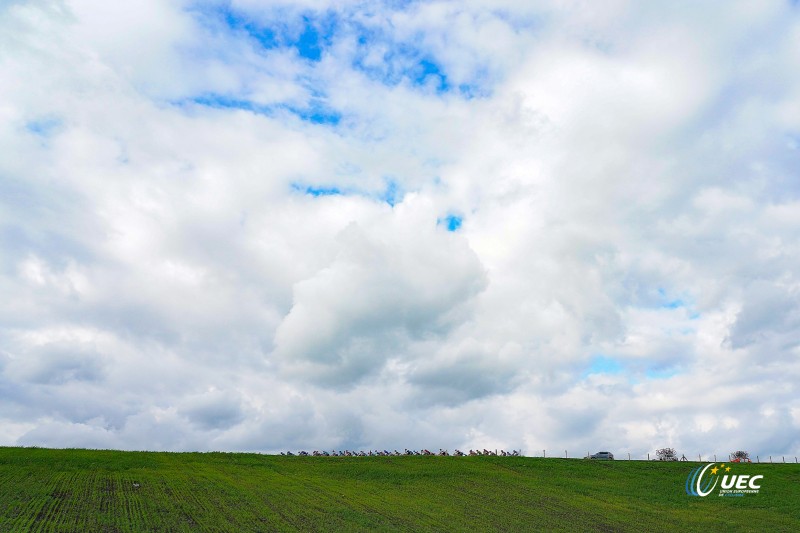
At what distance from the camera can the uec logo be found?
252 feet

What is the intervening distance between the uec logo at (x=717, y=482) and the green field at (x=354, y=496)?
6.02ft

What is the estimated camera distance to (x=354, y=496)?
65.9m

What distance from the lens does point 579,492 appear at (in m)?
76.0

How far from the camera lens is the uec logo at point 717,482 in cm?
7688

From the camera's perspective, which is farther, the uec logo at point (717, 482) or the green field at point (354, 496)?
the uec logo at point (717, 482)

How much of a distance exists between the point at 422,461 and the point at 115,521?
56080 millimetres

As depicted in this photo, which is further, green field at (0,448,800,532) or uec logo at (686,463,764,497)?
uec logo at (686,463,764,497)

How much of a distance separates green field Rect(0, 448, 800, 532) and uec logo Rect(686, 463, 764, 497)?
1834 mm

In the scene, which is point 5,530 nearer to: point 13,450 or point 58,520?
point 58,520

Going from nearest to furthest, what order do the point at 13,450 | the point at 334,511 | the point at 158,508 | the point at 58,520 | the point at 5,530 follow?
the point at 5,530
the point at 58,520
the point at 158,508
the point at 334,511
the point at 13,450

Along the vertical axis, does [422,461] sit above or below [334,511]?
above

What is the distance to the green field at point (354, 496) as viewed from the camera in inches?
2013

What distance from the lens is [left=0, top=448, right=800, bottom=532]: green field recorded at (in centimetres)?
5112

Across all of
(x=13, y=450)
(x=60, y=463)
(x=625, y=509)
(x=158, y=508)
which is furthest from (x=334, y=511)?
(x=13, y=450)
